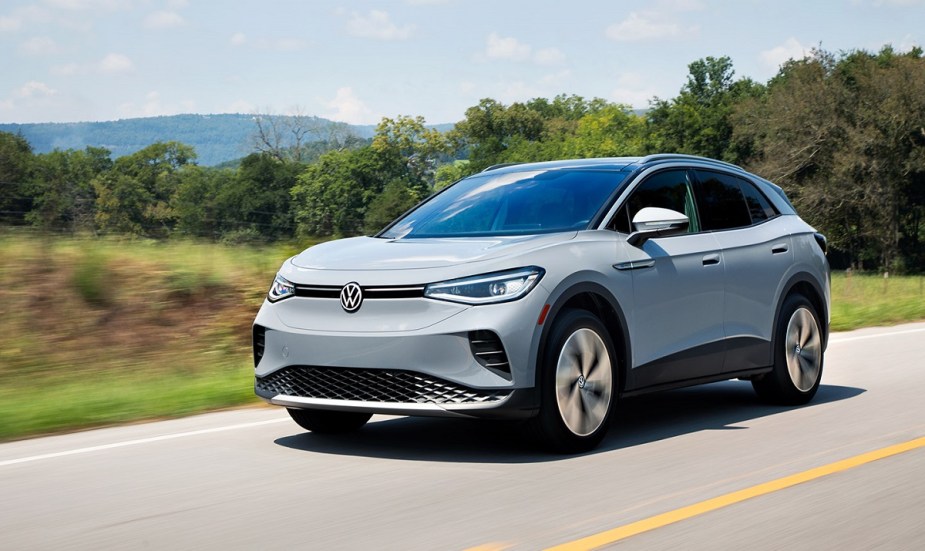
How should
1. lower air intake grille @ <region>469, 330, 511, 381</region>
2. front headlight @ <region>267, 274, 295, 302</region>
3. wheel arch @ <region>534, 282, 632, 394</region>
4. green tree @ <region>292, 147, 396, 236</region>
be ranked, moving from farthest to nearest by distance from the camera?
green tree @ <region>292, 147, 396, 236</region>
front headlight @ <region>267, 274, 295, 302</region>
wheel arch @ <region>534, 282, 632, 394</region>
lower air intake grille @ <region>469, 330, 511, 381</region>

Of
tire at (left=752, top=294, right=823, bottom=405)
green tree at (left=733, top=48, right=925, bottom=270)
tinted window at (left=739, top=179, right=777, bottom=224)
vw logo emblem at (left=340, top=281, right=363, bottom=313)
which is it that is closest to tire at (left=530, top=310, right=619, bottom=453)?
vw logo emblem at (left=340, top=281, right=363, bottom=313)

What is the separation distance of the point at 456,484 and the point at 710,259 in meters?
2.76

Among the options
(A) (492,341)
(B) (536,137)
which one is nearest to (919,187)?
(A) (492,341)

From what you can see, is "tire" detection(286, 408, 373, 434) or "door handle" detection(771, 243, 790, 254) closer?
"tire" detection(286, 408, 373, 434)

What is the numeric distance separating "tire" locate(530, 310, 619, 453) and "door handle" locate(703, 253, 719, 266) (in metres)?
1.22

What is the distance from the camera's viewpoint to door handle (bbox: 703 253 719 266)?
7734 millimetres

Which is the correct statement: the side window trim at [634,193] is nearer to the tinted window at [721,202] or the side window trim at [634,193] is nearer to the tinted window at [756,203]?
the tinted window at [721,202]

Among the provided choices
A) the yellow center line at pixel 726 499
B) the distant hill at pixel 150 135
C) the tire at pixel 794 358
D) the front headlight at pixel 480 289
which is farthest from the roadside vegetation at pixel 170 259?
the distant hill at pixel 150 135

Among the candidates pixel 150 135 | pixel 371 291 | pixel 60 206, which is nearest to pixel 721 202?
→ pixel 371 291

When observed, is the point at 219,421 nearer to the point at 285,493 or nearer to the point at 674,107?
the point at 285,493

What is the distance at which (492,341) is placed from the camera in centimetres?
618

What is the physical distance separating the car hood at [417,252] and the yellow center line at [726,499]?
70.0 inches

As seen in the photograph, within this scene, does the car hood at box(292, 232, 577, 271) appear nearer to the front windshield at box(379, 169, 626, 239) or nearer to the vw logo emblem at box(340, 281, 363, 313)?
the vw logo emblem at box(340, 281, 363, 313)

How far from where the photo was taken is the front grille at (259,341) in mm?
6906
